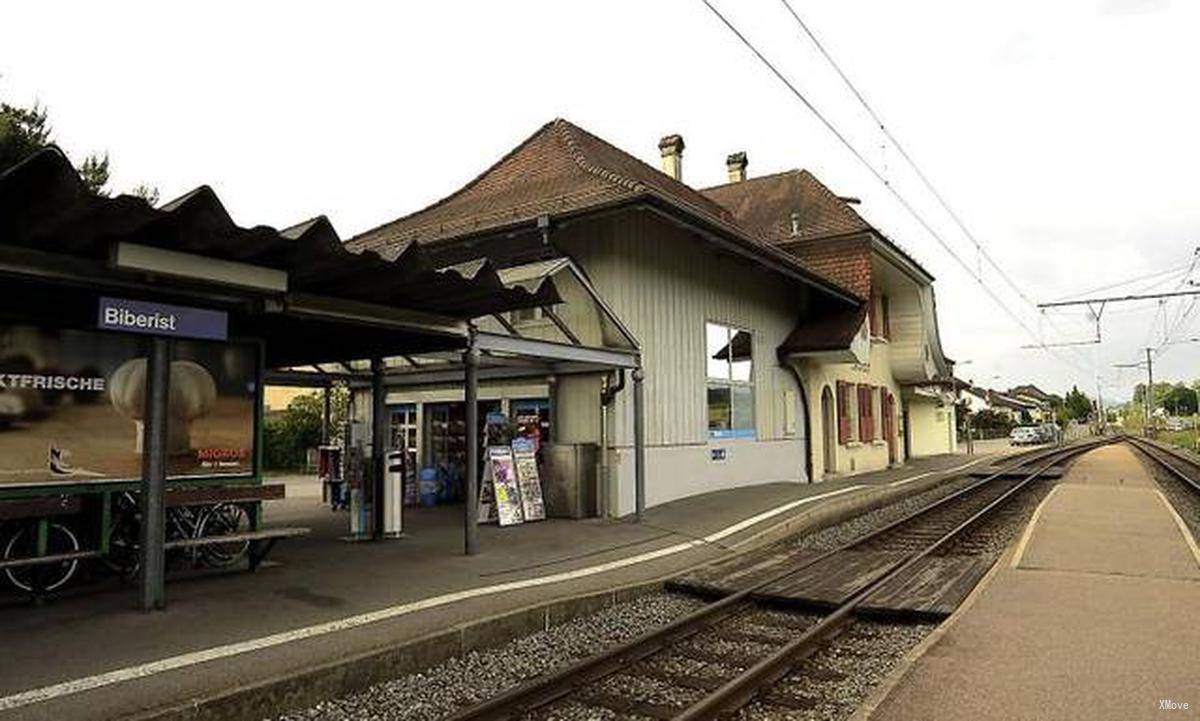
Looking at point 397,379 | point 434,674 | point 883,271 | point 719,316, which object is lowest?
point 434,674

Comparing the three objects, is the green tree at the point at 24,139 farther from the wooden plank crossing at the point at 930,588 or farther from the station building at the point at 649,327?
the wooden plank crossing at the point at 930,588

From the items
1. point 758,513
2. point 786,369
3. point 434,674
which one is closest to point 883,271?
point 786,369

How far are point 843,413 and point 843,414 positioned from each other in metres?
0.03

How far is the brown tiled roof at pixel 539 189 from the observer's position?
516 inches

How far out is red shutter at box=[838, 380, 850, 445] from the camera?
22500 mm

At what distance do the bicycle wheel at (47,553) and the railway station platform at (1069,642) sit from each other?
678cm

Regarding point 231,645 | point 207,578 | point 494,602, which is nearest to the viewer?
point 231,645

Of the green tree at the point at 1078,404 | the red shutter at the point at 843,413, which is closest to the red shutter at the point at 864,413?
the red shutter at the point at 843,413

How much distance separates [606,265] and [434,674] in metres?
8.38

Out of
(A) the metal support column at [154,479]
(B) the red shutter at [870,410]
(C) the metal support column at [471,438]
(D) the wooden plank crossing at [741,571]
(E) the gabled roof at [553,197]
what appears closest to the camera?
(A) the metal support column at [154,479]

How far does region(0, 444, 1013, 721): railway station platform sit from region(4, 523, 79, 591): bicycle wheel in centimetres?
27

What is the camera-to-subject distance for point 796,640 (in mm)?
6469

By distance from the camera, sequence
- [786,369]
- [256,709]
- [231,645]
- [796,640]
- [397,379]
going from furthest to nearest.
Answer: [786,369], [397,379], [796,640], [231,645], [256,709]

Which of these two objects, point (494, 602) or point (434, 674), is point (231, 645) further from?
point (494, 602)
